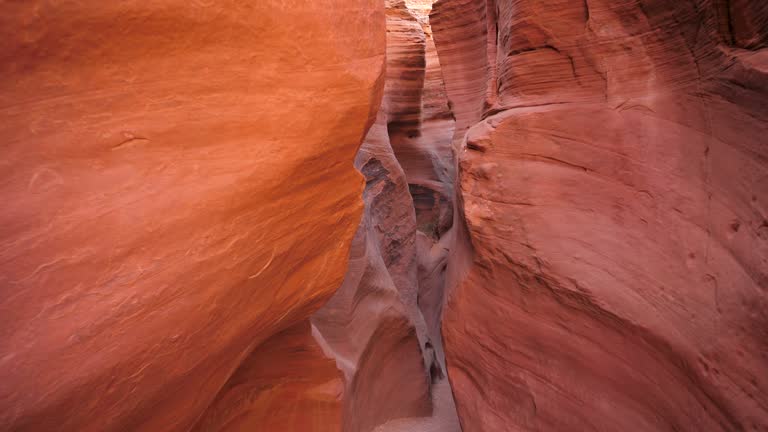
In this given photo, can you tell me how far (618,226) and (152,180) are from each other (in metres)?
2.54

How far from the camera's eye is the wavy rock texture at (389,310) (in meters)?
3.54

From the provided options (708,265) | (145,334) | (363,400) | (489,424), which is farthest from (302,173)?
(363,400)

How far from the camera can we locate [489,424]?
2.87m

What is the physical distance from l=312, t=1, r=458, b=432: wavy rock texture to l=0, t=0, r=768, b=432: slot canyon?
80mm

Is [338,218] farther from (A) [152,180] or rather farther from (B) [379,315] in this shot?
(B) [379,315]

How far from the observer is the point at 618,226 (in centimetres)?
232

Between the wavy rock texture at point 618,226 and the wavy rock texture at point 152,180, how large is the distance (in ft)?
5.31

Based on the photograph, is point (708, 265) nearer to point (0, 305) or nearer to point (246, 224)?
point (246, 224)

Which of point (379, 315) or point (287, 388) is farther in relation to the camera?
point (379, 315)

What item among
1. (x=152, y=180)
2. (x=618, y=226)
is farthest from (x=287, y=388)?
(x=618, y=226)

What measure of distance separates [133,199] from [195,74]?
460 mm

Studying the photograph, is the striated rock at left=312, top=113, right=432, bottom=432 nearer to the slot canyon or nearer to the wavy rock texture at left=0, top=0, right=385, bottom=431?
the slot canyon

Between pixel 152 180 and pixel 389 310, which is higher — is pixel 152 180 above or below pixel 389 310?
above

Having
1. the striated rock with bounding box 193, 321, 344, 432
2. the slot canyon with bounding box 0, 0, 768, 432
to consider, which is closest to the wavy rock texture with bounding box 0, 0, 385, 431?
the slot canyon with bounding box 0, 0, 768, 432
